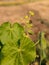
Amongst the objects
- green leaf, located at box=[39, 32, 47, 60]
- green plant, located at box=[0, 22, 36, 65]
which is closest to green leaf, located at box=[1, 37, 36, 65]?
green plant, located at box=[0, 22, 36, 65]

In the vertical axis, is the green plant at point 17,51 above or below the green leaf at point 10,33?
below

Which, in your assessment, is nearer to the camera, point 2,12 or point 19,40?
point 19,40

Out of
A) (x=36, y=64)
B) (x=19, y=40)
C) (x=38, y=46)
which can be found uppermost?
(x=19, y=40)

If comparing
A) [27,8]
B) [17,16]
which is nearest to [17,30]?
[17,16]

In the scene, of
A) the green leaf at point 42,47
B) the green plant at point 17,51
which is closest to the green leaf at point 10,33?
the green plant at point 17,51

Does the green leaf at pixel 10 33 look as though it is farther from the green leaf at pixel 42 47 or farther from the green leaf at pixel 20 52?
the green leaf at pixel 42 47

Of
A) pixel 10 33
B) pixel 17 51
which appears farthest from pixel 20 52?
pixel 10 33

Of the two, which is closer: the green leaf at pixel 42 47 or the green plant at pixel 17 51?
the green plant at pixel 17 51

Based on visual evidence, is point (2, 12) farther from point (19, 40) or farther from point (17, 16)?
point (19, 40)
